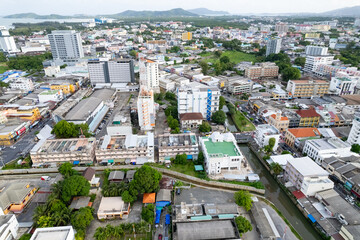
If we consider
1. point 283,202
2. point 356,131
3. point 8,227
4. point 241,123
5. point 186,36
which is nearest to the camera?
point 8,227

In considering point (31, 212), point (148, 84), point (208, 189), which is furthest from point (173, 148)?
point (148, 84)

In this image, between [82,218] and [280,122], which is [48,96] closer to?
[82,218]

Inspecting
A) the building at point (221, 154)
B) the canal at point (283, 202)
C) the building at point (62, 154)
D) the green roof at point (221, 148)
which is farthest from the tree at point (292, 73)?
the building at point (62, 154)

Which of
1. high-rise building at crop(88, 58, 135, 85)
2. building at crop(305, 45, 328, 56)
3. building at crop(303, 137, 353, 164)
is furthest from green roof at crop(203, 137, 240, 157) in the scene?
building at crop(305, 45, 328, 56)

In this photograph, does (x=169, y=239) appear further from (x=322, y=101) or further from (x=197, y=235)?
(x=322, y=101)

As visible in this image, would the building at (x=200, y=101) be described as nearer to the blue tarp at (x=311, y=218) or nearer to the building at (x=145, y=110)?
the building at (x=145, y=110)

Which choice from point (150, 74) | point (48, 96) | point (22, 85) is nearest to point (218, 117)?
point (150, 74)

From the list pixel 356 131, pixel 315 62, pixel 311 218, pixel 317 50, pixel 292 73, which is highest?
pixel 317 50

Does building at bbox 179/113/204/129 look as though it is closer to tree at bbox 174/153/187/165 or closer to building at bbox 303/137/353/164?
tree at bbox 174/153/187/165
